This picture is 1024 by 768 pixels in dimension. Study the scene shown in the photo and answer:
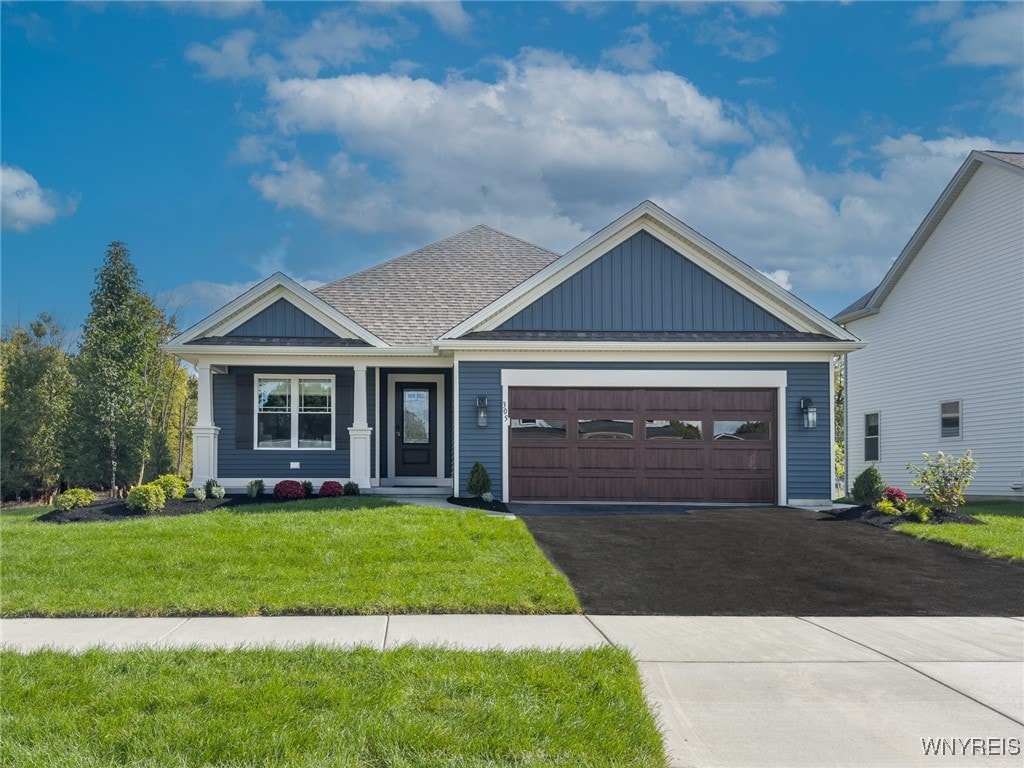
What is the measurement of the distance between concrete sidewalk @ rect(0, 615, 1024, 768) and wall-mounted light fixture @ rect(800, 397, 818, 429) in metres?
8.06

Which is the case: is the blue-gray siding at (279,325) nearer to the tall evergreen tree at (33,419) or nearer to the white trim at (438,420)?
the white trim at (438,420)

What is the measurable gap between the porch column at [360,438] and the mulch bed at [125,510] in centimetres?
195

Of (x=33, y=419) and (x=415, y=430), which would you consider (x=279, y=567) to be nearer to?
(x=415, y=430)

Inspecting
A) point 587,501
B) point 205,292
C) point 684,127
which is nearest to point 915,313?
point 684,127

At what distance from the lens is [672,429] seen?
15.4 m

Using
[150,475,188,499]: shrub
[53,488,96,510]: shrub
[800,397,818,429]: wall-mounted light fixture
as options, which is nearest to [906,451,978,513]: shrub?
[800,397,818,429]: wall-mounted light fixture

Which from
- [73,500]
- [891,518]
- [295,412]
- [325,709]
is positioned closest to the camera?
→ [325,709]

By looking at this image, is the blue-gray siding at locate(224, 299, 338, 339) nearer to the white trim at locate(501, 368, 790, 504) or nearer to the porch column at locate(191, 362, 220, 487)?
the porch column at locate(191, 362, 220, 487)

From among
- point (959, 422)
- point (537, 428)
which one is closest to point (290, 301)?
point (537, 428)

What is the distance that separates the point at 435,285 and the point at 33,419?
40.2ft

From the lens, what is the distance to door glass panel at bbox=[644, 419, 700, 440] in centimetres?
1538

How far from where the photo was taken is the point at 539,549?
9898mm

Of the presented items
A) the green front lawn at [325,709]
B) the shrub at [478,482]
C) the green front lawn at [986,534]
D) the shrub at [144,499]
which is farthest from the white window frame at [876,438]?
the green front lawn at [325,709]

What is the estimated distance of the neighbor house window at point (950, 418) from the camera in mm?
19500
